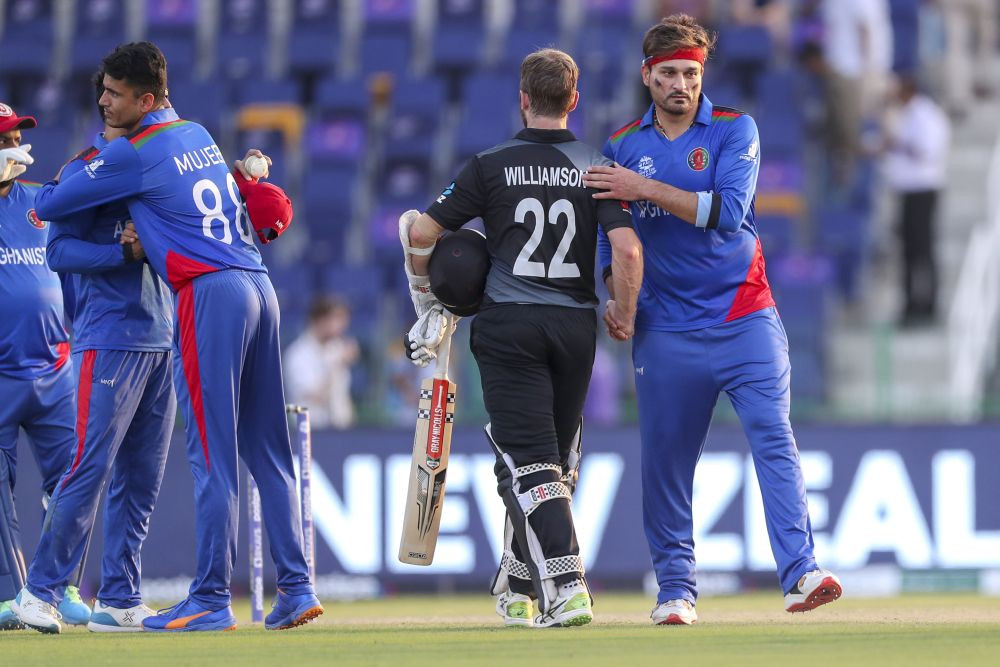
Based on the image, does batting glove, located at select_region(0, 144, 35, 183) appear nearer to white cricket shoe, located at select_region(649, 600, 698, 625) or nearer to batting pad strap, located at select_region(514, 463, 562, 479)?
batting pad strap, located at select_region(514, 463, 562, 479)

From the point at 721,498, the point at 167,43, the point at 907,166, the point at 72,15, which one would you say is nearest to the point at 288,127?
the point at 167,43

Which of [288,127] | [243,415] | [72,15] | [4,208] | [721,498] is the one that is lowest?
[721,498]

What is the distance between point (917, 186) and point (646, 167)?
837cm

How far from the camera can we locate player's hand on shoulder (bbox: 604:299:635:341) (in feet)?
23.4

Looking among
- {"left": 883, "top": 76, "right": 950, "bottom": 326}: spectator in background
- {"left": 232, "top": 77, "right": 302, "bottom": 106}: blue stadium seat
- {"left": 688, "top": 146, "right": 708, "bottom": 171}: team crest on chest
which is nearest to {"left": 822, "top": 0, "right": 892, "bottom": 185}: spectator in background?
{"left": 883, "top": 76, "right": 950, "bottom": 326}: spectator in background

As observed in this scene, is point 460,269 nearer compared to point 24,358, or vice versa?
point 460,269

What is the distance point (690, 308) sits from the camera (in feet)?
23.8

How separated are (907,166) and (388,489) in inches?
249

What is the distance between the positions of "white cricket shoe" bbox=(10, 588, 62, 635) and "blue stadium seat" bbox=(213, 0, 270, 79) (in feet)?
36.6

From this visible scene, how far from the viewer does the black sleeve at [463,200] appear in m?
6.96

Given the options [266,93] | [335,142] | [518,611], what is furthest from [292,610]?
[266,93]

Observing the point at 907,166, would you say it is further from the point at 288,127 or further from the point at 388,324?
the point at 288,127

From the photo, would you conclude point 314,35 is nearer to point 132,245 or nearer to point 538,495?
point 132,245

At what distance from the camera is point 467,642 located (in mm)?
6457
